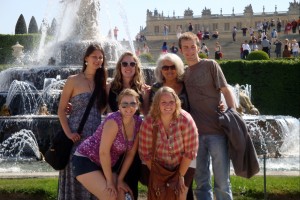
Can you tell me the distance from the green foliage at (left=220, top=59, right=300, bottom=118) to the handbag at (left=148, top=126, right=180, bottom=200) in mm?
18662

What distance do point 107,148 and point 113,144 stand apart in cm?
7

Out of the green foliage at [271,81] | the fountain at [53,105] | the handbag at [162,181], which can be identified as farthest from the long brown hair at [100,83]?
the green foliage at [271,81]

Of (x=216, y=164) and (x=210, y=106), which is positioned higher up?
(x=210, y=106)

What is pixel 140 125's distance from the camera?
4551mm

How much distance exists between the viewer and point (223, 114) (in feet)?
16.0

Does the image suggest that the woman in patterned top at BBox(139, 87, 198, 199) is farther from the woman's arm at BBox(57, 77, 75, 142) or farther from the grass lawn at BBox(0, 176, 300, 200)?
the grass lawn at BBox(0, 176, 300, 200)

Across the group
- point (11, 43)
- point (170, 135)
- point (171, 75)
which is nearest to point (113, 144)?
point (170, 135)

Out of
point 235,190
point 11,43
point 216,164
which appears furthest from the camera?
point 11,43

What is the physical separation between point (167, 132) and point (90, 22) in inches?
784

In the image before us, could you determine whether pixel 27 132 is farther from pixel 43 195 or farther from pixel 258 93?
pixel 258 93

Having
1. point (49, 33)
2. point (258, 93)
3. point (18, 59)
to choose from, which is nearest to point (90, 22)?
point (258, 93)

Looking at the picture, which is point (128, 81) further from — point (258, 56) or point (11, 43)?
point (11, 43)

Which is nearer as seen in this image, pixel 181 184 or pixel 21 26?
pixel 181 184

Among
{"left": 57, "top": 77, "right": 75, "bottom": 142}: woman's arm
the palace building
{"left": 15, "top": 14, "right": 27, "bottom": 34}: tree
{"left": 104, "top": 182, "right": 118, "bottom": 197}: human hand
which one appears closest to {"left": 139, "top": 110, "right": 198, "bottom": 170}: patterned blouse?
{"left": 104, "top": 182, "right": 118, "bottom": 197}: human hand
